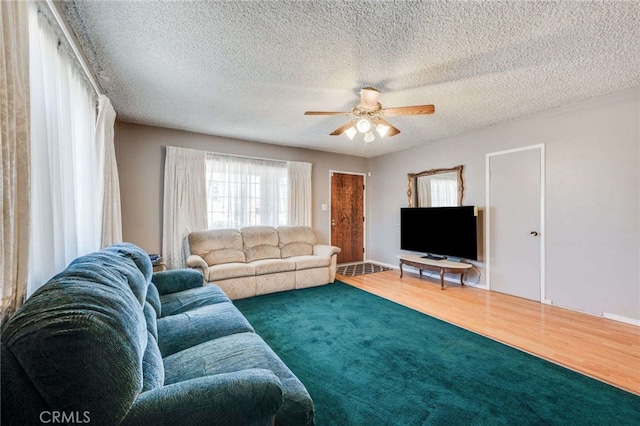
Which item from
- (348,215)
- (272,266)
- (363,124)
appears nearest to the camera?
(363,124)

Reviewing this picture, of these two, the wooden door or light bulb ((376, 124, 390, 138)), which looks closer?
light bulb ((376, 124, 390, 138))

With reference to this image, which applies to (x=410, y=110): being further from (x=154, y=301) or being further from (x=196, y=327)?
(x=154, y=301)

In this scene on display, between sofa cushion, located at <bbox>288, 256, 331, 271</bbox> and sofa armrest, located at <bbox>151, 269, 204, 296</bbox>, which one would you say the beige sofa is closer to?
sofa cushion, located at <bbox>288, 256, 331, 271</bbox>

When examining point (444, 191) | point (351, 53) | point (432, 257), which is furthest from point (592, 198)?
point (351, 53)

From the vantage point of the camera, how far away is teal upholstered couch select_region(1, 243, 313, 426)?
78 centimetres

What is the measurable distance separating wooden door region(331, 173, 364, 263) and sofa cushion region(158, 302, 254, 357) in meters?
4.00

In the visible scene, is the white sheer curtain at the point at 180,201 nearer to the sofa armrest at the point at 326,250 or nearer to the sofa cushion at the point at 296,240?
the sofa cushion at the point at 296,240

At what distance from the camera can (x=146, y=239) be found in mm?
4004

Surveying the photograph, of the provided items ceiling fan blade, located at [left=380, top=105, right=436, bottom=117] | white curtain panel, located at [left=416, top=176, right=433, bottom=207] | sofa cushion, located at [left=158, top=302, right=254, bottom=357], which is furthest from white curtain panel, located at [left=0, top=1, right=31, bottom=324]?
white curtain panel, located at [left=416, top=176, right=433, bottom=207]

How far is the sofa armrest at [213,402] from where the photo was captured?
34.9 inches

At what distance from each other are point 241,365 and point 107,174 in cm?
259

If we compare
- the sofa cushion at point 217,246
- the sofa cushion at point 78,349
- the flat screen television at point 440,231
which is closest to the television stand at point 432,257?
the flat screen television at point 440,231

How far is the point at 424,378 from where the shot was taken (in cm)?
194

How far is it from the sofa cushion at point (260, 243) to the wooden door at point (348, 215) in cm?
161
